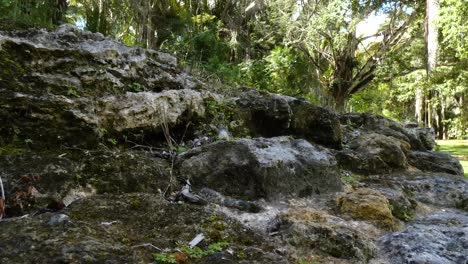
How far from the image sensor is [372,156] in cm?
604

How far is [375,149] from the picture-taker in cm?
625

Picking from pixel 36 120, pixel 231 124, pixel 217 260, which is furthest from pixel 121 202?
pixel 231 124

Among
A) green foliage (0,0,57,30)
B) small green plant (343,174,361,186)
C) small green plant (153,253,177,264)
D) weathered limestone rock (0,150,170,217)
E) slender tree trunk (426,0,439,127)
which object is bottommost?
small green plant (343,174,361,186)

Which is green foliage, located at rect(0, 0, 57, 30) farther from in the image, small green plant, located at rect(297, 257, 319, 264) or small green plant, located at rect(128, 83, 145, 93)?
small green plant, located at rect(297, 257, 319, 264)

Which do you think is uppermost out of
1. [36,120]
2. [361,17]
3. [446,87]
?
[361,17]

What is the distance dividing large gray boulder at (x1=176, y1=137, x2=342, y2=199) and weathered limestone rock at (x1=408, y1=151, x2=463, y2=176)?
292 centimetres

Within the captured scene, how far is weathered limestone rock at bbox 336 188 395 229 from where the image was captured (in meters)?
3.71

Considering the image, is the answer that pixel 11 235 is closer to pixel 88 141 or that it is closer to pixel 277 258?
pixel 277 258

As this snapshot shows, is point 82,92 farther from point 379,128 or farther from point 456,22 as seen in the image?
point 456,22

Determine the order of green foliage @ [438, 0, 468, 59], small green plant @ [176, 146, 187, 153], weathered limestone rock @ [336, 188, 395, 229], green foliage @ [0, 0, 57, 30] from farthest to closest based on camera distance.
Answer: green foliage @ [438, 0, 468, 59] → green foliage @ [0, 0, 57, 30] → small green plant @ [176, 146, 187, 153] → weathered limestone rock @ [336, 188, 395, 229]

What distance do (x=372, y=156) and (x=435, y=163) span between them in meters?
1.69

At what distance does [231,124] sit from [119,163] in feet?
7.57

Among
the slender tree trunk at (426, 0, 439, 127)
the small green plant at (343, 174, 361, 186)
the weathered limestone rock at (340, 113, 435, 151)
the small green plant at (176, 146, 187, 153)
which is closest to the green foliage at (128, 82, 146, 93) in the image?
the small green plant at (176, 146, 187, 153)

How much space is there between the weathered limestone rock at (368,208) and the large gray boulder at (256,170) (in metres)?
0.50
